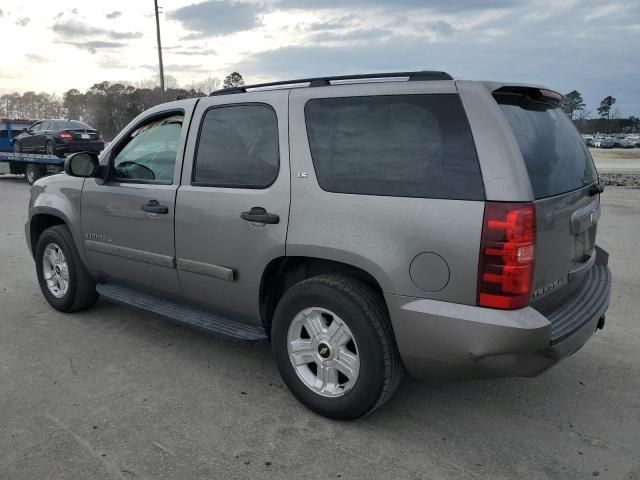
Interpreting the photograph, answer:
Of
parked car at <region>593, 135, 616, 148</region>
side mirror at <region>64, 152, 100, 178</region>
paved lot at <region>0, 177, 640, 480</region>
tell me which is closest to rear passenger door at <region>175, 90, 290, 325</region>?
paved lot at <region>0, 177, 640, 480</region>

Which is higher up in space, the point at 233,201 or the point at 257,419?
the point at 233,201

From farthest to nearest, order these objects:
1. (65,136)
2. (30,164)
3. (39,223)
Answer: (30,164), (65,136), (39,223)

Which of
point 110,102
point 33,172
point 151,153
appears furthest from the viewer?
point 110,102

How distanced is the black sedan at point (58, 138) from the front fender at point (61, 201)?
1331 cm

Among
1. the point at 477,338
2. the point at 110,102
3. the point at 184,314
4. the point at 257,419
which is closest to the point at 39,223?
the point at 184,314

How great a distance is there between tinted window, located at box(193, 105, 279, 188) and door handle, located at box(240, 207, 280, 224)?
0.51ft

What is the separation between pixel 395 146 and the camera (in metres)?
2.75

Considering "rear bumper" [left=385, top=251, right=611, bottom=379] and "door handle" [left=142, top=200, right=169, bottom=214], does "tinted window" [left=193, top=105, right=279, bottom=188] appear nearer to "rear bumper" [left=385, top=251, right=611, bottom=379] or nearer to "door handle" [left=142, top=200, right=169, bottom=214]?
"door handle" [left=142, top=200, right=169, bottom=214]

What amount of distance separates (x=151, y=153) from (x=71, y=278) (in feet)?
4.64

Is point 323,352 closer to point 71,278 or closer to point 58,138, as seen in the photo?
point 71,278

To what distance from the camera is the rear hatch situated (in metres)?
2.58

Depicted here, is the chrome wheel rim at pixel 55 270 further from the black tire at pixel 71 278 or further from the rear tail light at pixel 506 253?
the rear tail light at pixel 506 253

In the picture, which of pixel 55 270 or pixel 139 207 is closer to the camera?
pixel 139 207

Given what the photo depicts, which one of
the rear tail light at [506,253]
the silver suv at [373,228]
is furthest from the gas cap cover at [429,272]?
the rear tail light at [506,253]
